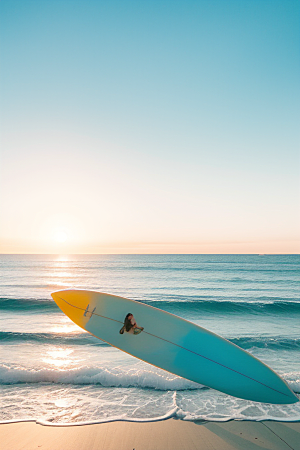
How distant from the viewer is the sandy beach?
12.8 ft

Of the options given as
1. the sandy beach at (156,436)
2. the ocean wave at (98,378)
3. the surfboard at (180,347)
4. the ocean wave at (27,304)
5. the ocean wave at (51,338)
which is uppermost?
the surfboard at (180,347)

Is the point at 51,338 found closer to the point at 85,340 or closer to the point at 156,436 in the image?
the point at 85,340

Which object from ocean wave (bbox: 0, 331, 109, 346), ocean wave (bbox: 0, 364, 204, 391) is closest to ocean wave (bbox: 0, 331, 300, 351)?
ocean wave (bbox: 0, 331, 109, 346)

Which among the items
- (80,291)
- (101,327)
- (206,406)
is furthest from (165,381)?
(80,291)

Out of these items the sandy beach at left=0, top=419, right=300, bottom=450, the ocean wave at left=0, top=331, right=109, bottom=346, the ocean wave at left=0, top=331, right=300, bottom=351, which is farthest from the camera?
the ocean wave at left=0, top=331, right=109, bottom=346

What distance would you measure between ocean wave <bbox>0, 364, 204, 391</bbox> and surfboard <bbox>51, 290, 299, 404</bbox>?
35.0 inches

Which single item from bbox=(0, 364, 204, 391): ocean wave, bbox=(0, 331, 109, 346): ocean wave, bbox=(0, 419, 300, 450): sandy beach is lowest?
bbox=(0, 331, 109, 346): ocean wave

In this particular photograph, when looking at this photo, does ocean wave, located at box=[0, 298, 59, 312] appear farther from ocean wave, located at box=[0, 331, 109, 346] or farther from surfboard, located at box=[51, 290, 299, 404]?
surfboard, located at box=[51, 290, 299, 404]

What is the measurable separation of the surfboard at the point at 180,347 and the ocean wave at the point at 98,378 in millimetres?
889

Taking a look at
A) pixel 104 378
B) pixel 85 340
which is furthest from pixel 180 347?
pixel 85 340

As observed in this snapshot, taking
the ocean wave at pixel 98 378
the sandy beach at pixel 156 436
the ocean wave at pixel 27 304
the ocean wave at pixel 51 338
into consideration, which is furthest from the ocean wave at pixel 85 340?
the ocean wave at pixel 27 304

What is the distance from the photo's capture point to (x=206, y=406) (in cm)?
510

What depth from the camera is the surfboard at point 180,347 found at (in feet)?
16.4

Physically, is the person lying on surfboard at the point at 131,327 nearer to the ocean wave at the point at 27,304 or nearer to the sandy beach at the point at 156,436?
the sandy beach at the point at 156,436
